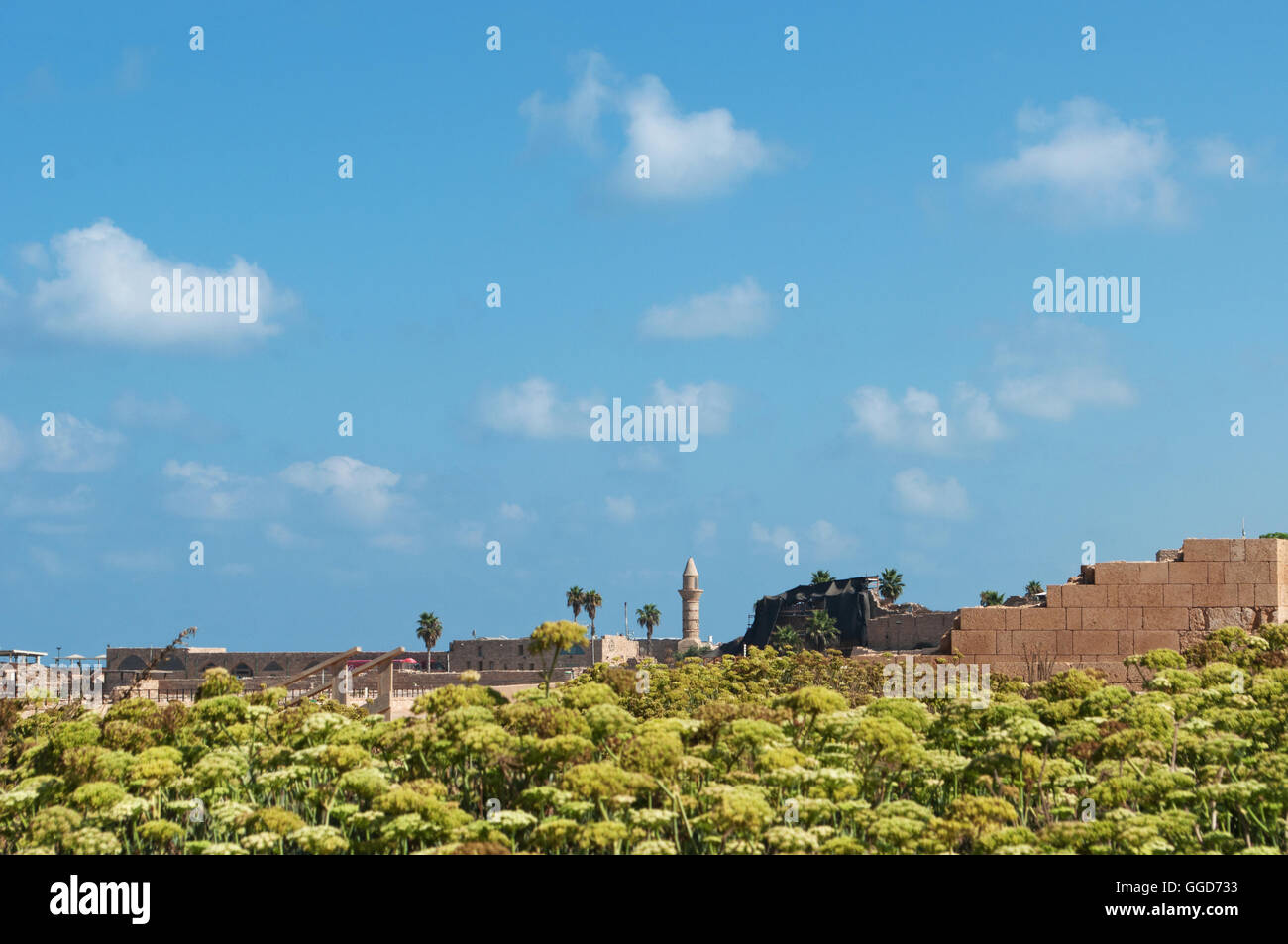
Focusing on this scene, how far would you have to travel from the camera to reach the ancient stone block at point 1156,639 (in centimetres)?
1769

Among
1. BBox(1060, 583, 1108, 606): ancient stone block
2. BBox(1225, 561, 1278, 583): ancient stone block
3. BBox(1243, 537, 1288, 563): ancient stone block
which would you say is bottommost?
BBox(1060, 583, 1108, 606): ancient stone block

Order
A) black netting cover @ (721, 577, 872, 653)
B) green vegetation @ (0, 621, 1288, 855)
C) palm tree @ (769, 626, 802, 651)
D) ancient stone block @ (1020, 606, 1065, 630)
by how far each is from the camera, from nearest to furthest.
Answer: green vegetation @ (0, 621, 1288, 855), ancient stone block @ (1020, 606, 1065, 630), palm tree @ (769, 626, 802, 651), black netting cover @ (721, 577, 872, 653)

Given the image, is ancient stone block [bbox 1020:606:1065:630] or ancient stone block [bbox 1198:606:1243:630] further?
ancient stone block [bbox 1020:606:1065:630]

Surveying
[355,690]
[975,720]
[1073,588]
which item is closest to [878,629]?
[355,690]

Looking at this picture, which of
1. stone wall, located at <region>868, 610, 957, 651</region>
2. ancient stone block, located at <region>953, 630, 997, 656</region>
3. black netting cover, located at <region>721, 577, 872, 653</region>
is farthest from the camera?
black netting cover, located at <region>721, 577, 872, 653</region>

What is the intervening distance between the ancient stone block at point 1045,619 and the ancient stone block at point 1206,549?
2102 millimetres

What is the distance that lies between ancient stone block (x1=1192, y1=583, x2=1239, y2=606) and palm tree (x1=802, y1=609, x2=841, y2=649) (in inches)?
2019

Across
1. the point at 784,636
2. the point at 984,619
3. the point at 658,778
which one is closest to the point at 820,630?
the point at 784,636

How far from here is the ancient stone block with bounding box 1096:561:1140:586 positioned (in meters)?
18.0

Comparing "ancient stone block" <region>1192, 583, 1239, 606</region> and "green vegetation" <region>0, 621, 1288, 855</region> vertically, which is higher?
"ancient stone block" <region>1192, 583, 1239, 606</region>

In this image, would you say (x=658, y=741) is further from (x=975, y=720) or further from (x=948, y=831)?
(x=975, y=720)

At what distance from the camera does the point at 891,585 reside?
286ft

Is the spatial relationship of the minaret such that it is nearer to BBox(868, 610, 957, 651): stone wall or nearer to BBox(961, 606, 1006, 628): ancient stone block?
BBox(868, 610, 957, 651): stone wall

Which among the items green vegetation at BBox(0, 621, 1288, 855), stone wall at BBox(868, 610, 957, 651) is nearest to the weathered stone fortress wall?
green vegetation at BBox(0, 621, 1288, 855)
